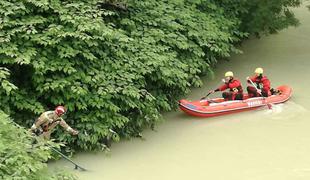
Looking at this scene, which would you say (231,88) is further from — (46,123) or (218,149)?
(46,123)

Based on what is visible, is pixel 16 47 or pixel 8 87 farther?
pixel 16 47

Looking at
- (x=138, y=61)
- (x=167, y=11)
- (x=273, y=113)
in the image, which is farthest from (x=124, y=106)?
(x=273, y=113)

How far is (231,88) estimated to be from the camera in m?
13.3

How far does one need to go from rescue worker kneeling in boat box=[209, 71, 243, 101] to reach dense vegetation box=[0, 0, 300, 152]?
1080 mm

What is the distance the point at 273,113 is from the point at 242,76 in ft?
8.21

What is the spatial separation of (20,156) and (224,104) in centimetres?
674

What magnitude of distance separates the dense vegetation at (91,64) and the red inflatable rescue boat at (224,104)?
607mm

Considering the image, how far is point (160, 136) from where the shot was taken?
1188 cm

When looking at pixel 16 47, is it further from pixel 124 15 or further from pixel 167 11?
pixel 167 11

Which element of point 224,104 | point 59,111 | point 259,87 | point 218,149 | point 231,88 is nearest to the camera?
point 59,111

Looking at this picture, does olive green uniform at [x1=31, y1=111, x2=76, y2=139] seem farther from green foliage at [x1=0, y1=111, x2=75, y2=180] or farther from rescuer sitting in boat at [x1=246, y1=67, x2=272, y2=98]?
rescuer sitting in boat at [x1=246, y1=67, x2=272, y2=98]

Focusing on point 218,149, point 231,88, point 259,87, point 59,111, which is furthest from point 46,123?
point 259,87

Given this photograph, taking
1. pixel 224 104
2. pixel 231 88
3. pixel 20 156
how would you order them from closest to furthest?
pixel 20 156, pixel 224 104, pixel 231 88

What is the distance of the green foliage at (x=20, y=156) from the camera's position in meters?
7.41
